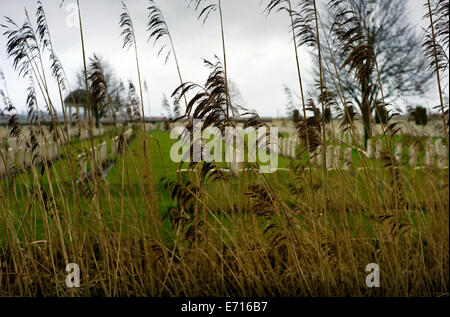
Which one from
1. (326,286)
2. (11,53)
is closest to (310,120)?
(326,286)

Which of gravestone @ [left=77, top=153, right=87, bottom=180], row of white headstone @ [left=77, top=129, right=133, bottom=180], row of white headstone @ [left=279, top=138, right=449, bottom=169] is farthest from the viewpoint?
gravestone @ [left=77, top=153, right=87, bottom=180]

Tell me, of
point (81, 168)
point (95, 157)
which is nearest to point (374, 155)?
point (95, 157)

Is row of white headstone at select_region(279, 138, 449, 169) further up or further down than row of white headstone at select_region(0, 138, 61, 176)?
further down

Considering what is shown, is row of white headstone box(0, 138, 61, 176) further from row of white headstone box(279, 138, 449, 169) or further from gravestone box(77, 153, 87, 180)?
row of white headstone box(279, 138, 449, 169)

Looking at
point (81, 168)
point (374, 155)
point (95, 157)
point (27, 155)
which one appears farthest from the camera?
point (27, 155)

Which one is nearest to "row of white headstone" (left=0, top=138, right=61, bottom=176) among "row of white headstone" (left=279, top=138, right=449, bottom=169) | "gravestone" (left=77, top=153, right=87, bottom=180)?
"gravestone" (left=77, top=153, right=87, bottom=180)

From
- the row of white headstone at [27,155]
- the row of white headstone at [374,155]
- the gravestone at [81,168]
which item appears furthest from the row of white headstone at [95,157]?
the row of white headstone at [374,155]

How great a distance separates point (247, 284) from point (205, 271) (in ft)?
0.90

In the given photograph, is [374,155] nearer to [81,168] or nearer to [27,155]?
[81,168]

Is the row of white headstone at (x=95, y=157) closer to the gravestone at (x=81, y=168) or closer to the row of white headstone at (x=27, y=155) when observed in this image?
the gravestone at (x=81, y=168)

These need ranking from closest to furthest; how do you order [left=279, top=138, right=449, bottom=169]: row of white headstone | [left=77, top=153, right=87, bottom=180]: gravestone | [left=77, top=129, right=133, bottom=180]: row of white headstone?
[left=77, top=129, right=133, bottom=180]: row of white headstone
[left=279, top=138, right=449, bottom=169]: row of white headstone
[left=77, top=153, right=87, bottom=180]: gravestone

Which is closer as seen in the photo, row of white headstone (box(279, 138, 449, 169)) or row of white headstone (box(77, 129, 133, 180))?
row of white headstone (box(77, 129, 133, 180))

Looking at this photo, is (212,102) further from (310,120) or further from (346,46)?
(346,46)

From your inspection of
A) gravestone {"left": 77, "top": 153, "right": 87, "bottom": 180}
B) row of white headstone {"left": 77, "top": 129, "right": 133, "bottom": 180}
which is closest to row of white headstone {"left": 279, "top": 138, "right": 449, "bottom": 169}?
row of white headstone {"left": 77, "top": 129, "right": 133, "bottom": 180}
